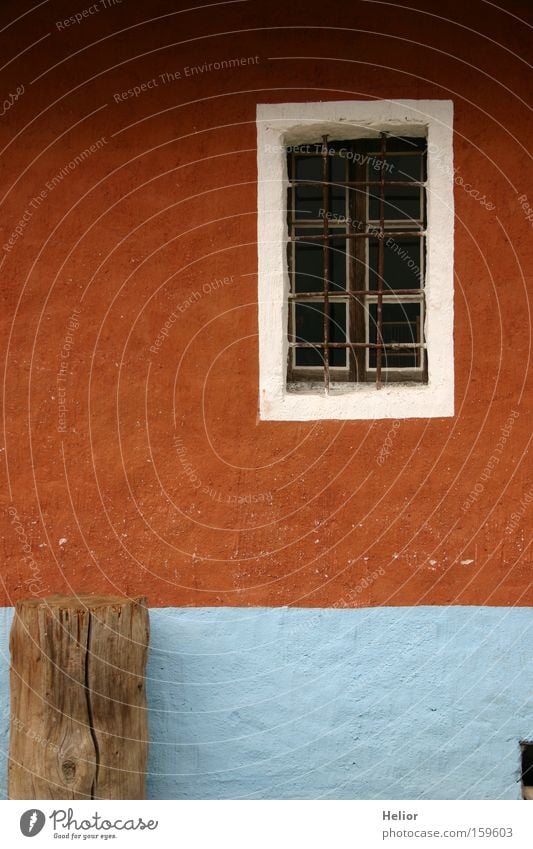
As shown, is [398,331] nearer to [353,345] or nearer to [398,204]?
[353,345]

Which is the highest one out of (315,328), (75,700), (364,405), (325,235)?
(325,235)

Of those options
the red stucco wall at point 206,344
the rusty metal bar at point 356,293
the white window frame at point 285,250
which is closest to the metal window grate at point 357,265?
the rusty metal bar at point 356,293

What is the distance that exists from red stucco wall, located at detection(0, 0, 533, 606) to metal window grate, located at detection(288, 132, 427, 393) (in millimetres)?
263

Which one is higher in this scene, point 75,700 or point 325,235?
point 325,235

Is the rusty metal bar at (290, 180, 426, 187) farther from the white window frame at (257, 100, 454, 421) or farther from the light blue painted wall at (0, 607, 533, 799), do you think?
the light blue painted wall at (0, 607, 533, 799)

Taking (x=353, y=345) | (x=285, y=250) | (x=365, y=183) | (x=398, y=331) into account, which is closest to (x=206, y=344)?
(x=285, y=250)

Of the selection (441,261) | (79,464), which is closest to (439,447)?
(441,261)

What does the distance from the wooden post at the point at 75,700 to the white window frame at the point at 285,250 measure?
1.21 metres

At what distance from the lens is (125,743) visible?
361 centimetres

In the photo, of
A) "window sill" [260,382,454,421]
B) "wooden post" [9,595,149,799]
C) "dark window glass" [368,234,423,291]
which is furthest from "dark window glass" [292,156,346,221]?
"wooden post" [9,595,149,799]

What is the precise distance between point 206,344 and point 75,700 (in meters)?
1.59

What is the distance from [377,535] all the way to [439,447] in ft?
1.55

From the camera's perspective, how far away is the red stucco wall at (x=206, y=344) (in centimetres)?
415

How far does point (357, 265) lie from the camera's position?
14.4ft
